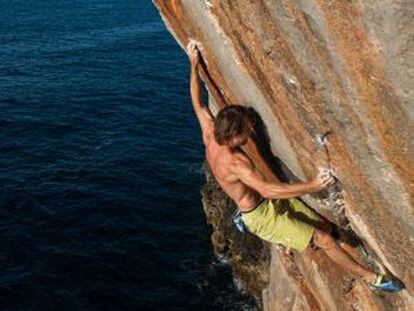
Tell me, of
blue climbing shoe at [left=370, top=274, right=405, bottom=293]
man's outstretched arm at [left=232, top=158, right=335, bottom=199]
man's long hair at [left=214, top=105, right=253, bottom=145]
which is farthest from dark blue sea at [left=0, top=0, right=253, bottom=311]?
man's long hair at [left=214, top=105, right=253, bottom=145]

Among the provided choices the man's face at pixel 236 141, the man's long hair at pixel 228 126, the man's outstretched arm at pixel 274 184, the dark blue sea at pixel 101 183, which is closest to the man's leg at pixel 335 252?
the man's outstretched arm at pixel 274 184

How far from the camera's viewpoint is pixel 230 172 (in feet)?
36.4

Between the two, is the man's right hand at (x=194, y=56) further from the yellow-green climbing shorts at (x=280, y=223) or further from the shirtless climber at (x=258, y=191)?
the yellow-green climbing shorts at (x=280, y=223)

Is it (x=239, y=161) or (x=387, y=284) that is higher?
(x=239, y=161)

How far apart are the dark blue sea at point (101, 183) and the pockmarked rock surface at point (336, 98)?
765 inches

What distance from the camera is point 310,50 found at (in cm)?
830

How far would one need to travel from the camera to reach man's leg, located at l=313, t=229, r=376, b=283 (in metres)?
12.0

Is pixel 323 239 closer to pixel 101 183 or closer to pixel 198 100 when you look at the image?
pixel 198 100

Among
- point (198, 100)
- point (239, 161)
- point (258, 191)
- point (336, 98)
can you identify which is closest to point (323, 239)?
point (258, 191)

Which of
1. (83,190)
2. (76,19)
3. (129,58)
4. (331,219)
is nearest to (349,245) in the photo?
(331,219)

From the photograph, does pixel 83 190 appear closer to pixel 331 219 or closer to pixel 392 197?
pixel 331 219

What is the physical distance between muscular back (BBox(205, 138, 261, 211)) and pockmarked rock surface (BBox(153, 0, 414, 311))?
115 centimetres

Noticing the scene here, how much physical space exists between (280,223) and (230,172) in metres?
2.00

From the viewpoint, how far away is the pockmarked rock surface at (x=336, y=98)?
7.08m
